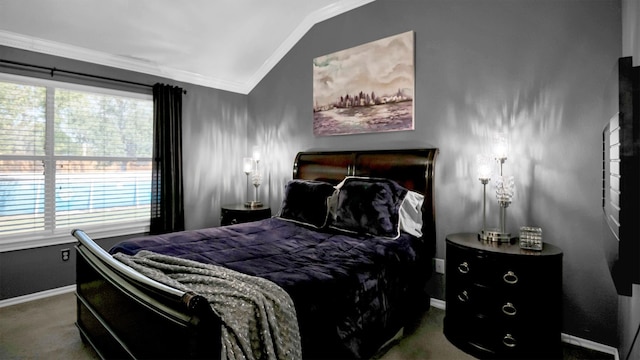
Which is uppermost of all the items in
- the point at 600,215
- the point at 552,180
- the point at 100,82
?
the point at 100,82

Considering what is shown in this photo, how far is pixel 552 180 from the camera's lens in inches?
97.7

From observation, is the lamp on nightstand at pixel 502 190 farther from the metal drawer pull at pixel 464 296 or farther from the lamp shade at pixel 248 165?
the lamp shade at pixel 248 165

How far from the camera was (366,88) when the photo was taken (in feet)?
11.6

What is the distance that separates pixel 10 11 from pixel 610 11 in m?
4.63

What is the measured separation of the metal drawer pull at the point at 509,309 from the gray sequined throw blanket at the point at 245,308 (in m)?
1.42

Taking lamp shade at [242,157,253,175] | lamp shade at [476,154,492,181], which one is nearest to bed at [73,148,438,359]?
lamp shade at [476,154,492,181]

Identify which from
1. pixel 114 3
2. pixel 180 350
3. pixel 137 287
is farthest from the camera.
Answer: pixel 114 3

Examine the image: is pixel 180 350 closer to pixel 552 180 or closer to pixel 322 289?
pixel 322 289

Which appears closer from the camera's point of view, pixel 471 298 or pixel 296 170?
pixel 471 298

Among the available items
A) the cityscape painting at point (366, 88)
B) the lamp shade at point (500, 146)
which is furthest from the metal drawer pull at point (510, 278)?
the cityscape painting at point (366, 88)

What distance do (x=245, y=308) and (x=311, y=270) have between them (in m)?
0.59

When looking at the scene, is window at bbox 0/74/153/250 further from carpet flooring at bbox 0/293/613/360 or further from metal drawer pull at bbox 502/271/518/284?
metal drawer pull at bbox 502/271/518/284

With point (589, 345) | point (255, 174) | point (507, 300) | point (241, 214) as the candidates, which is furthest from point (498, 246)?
point (255, 174)

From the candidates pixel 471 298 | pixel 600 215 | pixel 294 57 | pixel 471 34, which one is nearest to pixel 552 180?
pixel 600 215
